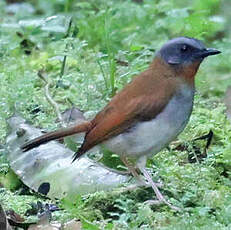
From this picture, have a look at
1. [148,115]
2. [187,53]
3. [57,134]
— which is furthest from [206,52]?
[57,134]

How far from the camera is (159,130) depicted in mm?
5379

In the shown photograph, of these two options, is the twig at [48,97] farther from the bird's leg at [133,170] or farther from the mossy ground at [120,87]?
the bird's leg at [133,170]

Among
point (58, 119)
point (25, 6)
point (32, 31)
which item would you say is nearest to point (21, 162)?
point (58, 119)

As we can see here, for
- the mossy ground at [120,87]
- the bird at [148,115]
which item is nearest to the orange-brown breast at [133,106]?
the bird at [148,115]

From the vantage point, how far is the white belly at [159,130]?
538cm

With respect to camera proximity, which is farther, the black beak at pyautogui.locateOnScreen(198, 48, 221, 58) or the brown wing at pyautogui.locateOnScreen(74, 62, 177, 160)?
the black beak at pyautogui.locateOnScreen(198, 48, 221, 58)

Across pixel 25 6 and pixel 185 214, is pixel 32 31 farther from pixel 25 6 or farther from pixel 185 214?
pixel 185 214

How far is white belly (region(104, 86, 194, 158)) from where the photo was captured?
5379mm

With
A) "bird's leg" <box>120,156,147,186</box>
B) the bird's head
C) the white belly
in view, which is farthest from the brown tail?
the bird's head

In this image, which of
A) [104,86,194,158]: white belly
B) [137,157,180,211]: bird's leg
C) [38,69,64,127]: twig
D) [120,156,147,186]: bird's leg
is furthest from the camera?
[38,69,64,127]: twig

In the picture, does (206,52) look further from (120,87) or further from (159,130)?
(120,87)

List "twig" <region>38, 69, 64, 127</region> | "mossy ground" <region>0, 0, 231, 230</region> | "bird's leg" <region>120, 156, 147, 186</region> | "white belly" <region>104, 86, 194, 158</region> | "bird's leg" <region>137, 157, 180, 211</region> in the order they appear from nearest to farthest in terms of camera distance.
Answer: "mossy ground" <region>0, 0, 231, 230</region>
"bird's leg" <region>137, 157, 180, 211</region>
"white belly" <region>104, 86, 194, 158</region>
"bird's leg" <region>120, 156, 147, 186</region>
"twig" <region>38, 69, 64, 127</region>

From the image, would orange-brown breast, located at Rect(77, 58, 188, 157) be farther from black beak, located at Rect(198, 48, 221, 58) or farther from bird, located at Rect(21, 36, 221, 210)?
black beak, located at Rect(198, 48, 221, 58)

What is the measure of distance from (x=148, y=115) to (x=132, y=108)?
12 cm
